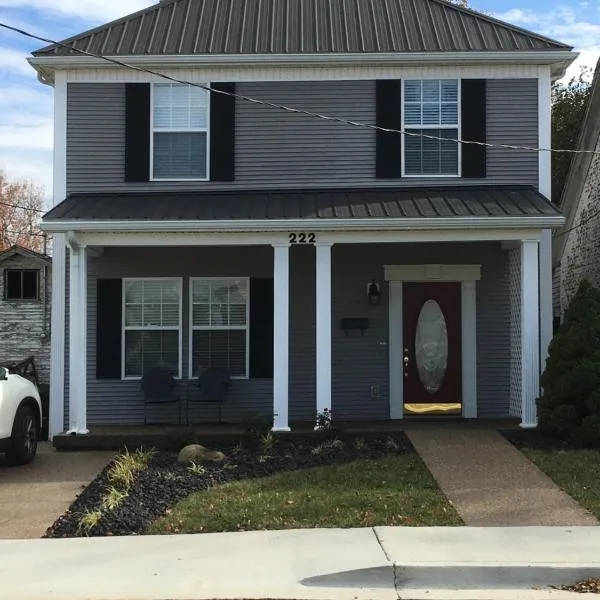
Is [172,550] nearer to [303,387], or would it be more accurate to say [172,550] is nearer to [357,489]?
[357,489]

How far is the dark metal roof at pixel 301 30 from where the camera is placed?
35.6ft

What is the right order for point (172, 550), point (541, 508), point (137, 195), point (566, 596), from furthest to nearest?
point (137, 195)
point (541, 508)
point (172, 550)
point (566, 596)

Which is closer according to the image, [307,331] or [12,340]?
[307,331]

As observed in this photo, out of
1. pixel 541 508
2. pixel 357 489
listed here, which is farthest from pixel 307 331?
pixel 541 508

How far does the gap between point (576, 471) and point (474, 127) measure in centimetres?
538

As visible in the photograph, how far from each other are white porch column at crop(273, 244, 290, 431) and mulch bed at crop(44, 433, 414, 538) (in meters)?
0.45

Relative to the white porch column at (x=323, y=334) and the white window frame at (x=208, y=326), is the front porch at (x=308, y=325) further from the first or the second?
the white porch column at (x=323, y=334)

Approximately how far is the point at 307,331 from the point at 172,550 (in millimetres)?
5632

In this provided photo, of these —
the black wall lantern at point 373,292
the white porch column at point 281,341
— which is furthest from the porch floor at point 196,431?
the black wall lantern at point 373,292

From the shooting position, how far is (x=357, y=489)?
7.07 m

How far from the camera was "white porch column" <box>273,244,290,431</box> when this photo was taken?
9500 millimetres

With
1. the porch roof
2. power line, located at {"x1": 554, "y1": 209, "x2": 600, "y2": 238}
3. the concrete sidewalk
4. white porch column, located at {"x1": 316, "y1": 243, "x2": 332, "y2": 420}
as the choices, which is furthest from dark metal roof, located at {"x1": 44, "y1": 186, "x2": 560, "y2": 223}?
the concrete sidewalk

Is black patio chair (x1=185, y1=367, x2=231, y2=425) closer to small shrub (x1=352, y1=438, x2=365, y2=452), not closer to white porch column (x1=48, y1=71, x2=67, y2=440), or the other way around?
white porch column (x1=48, y1=71, x2=67, y2=440)

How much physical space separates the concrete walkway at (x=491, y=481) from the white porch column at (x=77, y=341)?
4310 mm
